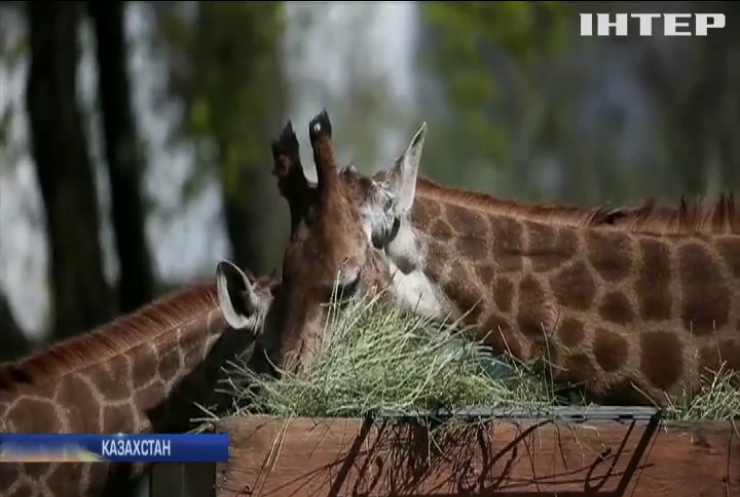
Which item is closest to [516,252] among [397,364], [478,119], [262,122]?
[397,364]

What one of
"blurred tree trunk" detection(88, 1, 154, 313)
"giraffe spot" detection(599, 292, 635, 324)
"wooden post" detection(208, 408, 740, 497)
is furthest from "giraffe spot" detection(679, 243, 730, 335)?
"blurred tree trunk" detection(88, 1, 154, 313)

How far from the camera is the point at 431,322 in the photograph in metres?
2.84

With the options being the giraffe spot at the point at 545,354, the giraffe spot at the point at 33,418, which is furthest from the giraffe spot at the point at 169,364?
the giraffe spot at the point at 545,354

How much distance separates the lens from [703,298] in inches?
109

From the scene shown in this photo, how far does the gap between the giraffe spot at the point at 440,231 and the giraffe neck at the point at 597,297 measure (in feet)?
0.11

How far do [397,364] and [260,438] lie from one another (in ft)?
1.14

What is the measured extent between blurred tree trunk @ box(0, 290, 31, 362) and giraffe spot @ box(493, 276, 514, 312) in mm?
1734

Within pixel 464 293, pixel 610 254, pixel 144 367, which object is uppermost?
pixel 610 254

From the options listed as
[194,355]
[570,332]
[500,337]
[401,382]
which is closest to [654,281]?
[570,332]

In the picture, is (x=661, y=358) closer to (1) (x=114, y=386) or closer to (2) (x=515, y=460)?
(2) (x=515, y=460)

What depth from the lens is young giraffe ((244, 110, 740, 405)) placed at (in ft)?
9.08

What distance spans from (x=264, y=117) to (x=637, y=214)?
62.6 inches

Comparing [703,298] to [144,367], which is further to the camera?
[144,367]

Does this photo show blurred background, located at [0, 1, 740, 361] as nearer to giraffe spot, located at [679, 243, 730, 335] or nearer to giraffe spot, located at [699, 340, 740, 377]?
giraffe spot, located at [679, 243, 730, 335]
